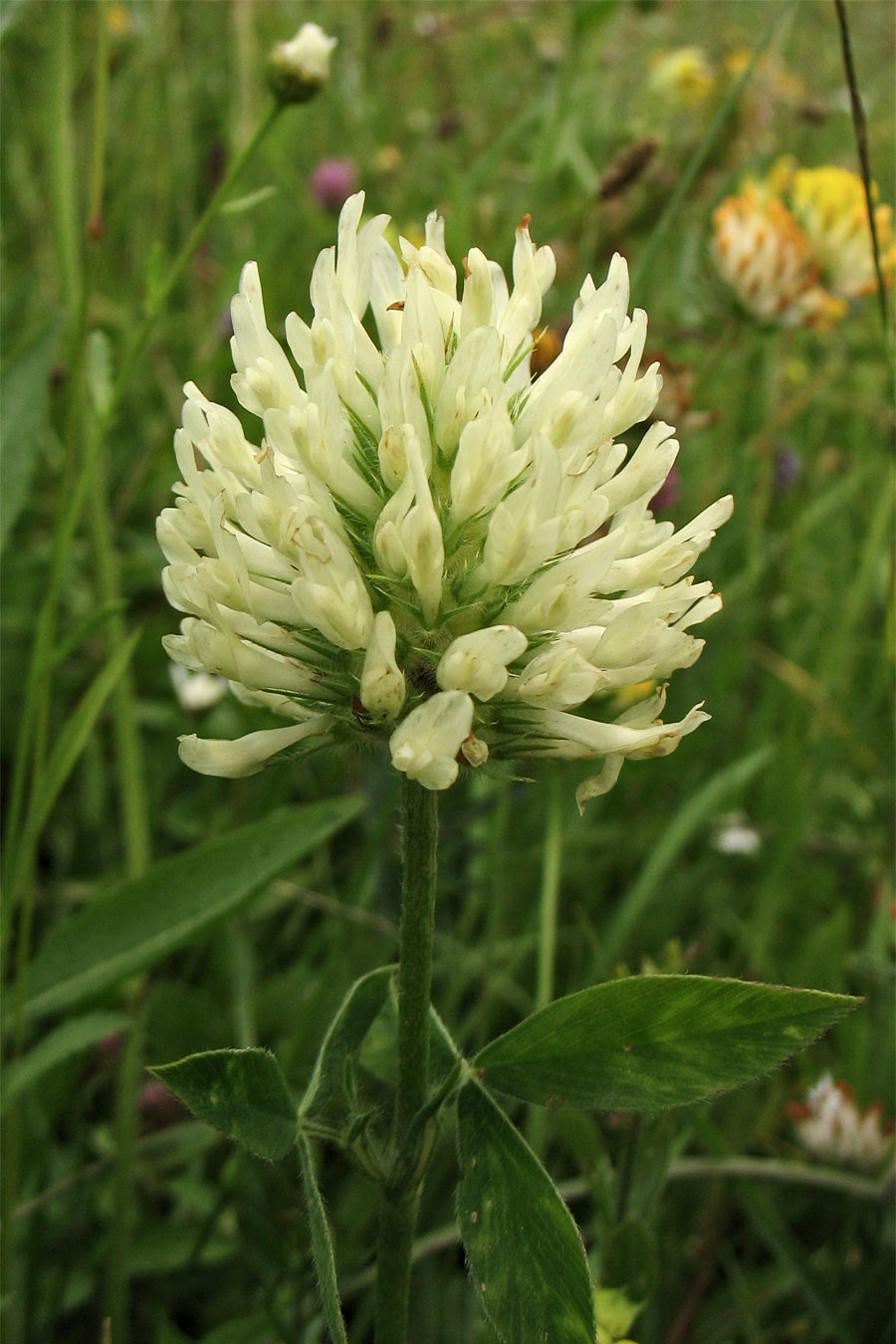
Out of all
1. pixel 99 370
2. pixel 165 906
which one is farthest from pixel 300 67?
pixel 165 906

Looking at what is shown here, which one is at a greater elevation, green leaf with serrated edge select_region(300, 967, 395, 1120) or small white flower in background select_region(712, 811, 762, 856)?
green leaf with serrated edge select_region(300, 967, 395, 1120)

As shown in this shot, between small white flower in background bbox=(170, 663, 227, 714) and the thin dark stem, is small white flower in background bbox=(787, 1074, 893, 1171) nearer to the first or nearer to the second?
the thin dark stem

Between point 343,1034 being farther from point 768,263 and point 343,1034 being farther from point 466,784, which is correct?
point 768,263

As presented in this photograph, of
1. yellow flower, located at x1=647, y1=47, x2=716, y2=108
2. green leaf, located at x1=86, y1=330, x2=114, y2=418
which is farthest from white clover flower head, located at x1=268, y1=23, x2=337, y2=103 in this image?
yellow flower, located at x1=647, y1=47, x2=716, y2=108

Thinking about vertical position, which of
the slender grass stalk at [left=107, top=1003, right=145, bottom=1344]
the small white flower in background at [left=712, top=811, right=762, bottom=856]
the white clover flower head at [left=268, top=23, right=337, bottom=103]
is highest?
the white clover flower head at [left=268, top=23, right=337, bottom=103]

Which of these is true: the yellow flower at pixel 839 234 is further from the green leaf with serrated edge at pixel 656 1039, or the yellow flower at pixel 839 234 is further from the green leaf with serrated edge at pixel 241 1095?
the green leaf with serrated edge at pixel 241 1095

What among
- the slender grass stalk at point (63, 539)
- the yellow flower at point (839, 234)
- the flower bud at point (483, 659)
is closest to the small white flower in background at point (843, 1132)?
the flower bud at point (483, 659)
